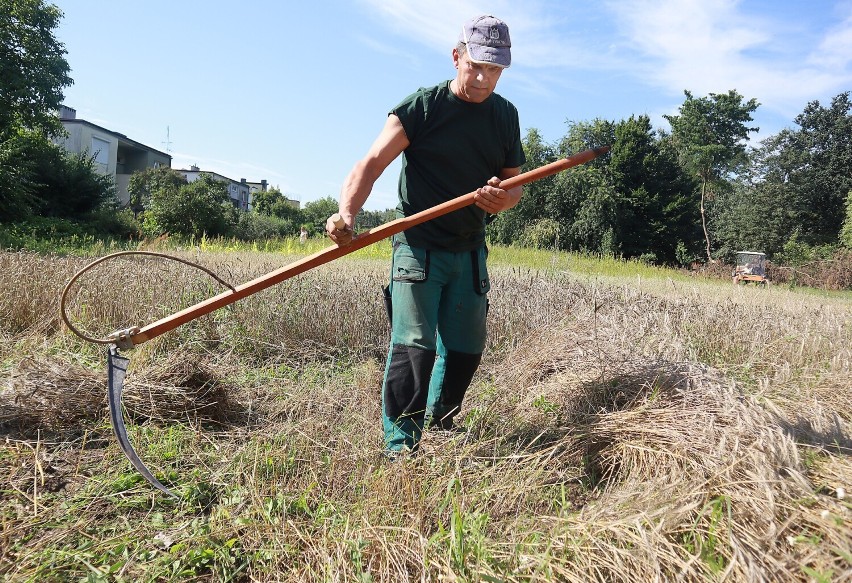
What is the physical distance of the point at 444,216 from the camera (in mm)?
2553

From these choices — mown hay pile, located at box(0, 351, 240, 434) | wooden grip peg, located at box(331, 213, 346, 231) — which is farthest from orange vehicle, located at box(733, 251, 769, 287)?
wooden grip peg, located at box(331, 213, 346, 231)

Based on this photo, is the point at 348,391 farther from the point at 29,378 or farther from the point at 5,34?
the point at 5,34

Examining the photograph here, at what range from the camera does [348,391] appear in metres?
3.43

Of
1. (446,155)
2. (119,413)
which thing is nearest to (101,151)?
(119,413)

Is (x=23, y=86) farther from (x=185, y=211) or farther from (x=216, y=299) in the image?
(x=216, y=299)

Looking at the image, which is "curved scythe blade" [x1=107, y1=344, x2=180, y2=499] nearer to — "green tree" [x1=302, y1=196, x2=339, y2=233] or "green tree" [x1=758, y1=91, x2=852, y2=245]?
"green tree" [x1=758, y1=91, x2=852, y2=245]

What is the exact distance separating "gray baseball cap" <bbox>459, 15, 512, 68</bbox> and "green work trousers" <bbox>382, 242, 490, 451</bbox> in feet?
2.65

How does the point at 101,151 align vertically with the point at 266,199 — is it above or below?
above

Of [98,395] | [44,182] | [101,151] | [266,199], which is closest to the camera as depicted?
[98,395]

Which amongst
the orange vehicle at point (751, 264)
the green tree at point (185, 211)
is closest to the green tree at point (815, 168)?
the orange vehicle at point (751, 264)

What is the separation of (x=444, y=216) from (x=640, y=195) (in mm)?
35305

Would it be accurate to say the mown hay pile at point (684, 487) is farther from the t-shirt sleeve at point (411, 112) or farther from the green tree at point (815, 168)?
the green tree at point (815, 168)

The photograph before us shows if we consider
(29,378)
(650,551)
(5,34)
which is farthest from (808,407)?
(5,34)

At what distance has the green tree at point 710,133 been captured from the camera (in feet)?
130
